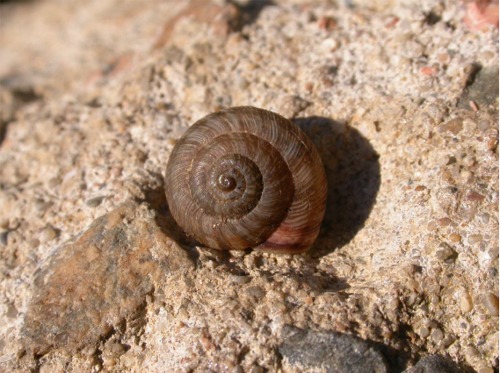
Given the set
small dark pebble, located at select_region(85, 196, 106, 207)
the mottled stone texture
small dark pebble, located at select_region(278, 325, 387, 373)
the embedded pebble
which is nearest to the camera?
small dark pebble, located at select_region(278, 325, 387, 373)

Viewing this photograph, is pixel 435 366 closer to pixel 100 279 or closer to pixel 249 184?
pixel 249 184

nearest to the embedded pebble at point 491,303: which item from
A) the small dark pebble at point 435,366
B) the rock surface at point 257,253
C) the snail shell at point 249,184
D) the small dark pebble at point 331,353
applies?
the rock surface at point 257,253

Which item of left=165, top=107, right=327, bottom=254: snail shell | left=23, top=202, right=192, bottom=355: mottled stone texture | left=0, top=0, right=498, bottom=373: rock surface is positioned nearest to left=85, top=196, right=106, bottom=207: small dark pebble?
left=0, top=0, right=498, bottom=373: rock surface

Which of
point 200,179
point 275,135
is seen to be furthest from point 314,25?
point 200,179

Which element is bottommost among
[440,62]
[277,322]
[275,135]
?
[277,322]

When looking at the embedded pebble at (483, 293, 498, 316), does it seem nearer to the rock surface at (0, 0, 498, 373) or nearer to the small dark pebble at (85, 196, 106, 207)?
the rock surface at (0, 0, 498, 373)

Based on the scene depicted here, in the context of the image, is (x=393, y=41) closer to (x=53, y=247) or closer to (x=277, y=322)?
(x=277, y=322)

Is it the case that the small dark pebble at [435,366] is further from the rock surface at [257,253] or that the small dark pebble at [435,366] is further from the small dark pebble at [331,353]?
the small dark pebble at [331,353]
